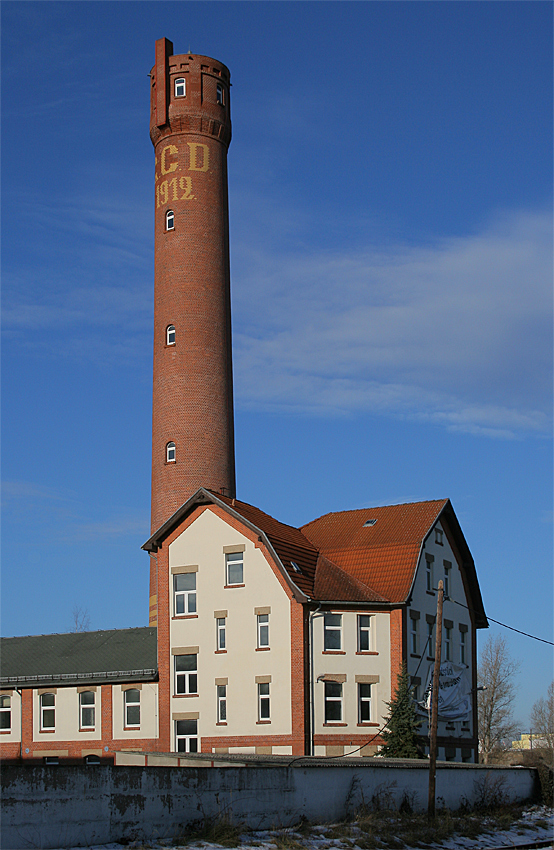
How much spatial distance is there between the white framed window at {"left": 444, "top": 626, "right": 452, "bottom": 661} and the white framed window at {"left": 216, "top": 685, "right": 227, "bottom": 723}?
381 inches

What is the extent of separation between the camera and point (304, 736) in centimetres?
3484

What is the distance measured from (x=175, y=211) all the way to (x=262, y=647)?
23246 mm

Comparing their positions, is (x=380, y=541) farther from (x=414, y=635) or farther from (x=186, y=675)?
(x=186, y=675)

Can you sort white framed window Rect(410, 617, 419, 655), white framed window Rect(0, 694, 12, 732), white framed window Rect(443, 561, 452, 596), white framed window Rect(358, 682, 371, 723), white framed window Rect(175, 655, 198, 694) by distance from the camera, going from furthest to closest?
white framed window Rect(443, 561, 452, 596)
white framed window Rect(0, 694, 12, 732)
white framed window Rect(410, 617, 419, 655)
white framed window Rect(175, 655, 198, 694)
white framed window Rect(358, 682, 371, 723)

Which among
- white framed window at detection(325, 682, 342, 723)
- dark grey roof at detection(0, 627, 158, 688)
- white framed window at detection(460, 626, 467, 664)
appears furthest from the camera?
white framed window at detection(460, 626, 467, 664)

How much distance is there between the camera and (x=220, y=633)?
124ft

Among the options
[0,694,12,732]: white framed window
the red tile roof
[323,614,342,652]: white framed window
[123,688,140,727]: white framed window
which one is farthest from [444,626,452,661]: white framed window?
[0,694,12,732]: white framed window

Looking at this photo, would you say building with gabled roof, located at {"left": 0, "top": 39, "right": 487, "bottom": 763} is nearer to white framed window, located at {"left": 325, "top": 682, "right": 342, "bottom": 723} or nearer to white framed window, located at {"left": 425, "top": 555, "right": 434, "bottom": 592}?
white framed window, located at {"left": 325, "top": 682, "right": 342, "bottom": 723}

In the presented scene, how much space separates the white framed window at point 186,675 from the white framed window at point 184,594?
1.71 meters

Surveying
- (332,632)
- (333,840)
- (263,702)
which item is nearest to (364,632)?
(332,632)

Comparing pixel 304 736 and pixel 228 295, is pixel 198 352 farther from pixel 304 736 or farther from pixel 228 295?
pixel 304 736

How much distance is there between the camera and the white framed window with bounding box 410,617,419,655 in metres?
38.3

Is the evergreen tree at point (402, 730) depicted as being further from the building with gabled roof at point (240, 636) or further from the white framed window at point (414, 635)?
the white framed window at point (414, 635)

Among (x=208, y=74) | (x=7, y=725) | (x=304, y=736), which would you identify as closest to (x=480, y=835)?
(x=304, y=736)
